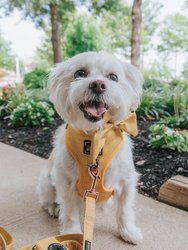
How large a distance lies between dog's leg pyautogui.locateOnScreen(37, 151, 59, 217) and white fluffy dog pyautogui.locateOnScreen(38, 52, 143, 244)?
0.07 metres

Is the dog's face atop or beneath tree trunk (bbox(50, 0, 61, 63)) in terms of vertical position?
beneath

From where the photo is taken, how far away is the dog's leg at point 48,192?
2.54 meters

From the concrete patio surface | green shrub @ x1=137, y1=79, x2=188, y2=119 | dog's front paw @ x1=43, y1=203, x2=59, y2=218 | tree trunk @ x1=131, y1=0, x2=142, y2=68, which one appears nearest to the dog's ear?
the concrete patio surface

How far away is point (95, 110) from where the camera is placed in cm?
190

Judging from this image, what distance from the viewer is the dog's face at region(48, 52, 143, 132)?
1.84 m

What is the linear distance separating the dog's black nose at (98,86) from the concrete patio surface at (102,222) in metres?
1.11

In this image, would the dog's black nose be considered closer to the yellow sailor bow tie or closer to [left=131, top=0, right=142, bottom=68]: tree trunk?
the yellow sailor bow tie

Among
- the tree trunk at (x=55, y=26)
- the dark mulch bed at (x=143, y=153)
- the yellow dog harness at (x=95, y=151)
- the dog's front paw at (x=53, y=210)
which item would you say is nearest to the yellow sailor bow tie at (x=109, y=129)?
the yellow dog harness at (x=95, y=151)

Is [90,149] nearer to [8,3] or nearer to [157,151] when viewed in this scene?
[157,151]

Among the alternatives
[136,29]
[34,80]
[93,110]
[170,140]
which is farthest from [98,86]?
[34,80]

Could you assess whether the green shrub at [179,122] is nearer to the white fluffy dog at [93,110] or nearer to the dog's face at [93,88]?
the white fluffy dog at [93,110]

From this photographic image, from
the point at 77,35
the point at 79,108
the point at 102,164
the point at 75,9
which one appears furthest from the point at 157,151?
the point at 77,35

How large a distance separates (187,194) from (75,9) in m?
9.85

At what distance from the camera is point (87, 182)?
6.97 ft
